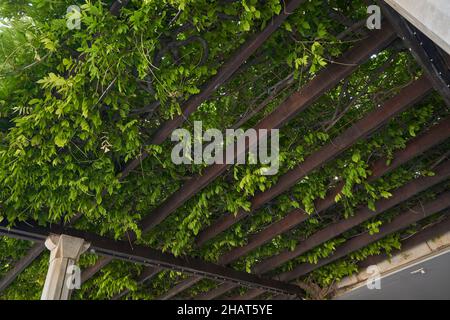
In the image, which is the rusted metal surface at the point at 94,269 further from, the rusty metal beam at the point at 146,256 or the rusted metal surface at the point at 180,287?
the rusted metal surface at the point at 180,287

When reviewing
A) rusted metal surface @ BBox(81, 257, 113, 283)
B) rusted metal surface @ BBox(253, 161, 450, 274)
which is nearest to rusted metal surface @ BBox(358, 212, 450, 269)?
rusted metal surface @ BBox(253, 161, 450, 274)

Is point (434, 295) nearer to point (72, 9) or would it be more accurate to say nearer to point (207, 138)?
point (207, 138)

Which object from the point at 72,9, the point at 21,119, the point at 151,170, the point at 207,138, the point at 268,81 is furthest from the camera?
the point at 151,170

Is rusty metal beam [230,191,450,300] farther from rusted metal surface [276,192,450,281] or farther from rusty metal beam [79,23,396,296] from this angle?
A: rusty metal beam [79,23,396,296]

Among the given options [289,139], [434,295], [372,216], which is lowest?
[434,295]

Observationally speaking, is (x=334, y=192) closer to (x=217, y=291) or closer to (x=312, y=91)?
(x=312, y=91)
